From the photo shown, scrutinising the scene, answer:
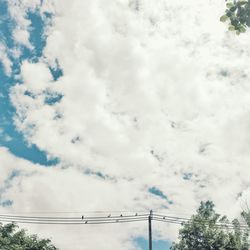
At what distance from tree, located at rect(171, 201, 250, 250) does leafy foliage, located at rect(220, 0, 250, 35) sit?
54.6 m

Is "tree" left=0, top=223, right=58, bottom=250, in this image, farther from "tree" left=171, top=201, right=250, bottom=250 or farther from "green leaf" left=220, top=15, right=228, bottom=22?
"green leaf" left=220, top=15, right=228, bottom=22

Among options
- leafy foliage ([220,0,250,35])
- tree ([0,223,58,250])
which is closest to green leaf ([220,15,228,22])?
leafy foliage ([220,0,250,35])

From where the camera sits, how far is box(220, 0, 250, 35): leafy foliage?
6.29 m

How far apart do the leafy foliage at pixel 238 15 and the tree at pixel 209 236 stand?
5459 cm

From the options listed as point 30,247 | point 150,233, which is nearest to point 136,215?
point 150,233

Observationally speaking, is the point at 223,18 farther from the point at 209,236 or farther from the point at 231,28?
the point at 209,236

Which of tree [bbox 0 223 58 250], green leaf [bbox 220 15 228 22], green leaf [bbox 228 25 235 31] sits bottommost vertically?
green leaf [bbox 228 25 235 31]

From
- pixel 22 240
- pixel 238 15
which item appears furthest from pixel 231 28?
pixel 22 240

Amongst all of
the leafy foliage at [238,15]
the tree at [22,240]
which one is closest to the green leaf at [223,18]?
the leafy foliage at [238,15]

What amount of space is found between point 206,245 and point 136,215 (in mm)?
24832

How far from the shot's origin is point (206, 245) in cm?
5809

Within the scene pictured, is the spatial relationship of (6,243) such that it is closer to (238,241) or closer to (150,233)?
(150,233)

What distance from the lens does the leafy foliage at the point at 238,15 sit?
6.29 m

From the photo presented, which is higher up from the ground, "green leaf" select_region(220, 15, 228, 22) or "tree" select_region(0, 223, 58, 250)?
"tree" select_region(0, 223, 58, 250)
